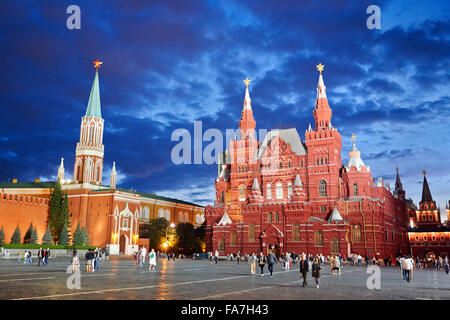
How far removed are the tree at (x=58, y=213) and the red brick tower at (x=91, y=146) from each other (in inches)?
265

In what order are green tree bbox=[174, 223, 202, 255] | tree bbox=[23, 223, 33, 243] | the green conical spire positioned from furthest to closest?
the green conical spire
green tree bbox=[174, 223, 202, 255]
tree bbox=[23, 223, 33, 243]

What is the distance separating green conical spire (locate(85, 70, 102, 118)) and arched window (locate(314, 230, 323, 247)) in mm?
52034

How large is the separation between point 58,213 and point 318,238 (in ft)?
150

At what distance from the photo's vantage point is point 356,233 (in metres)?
55.6

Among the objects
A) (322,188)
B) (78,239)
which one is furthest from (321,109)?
(78,239)

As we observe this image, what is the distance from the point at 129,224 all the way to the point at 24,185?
26423 mm

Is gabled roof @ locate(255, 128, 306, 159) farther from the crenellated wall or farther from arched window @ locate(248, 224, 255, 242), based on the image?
the crenellated wall

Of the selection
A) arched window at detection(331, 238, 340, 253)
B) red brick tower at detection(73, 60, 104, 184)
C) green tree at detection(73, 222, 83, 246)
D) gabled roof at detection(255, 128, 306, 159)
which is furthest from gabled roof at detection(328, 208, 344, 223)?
red brick tower at detection(73, 60, 104, 184)

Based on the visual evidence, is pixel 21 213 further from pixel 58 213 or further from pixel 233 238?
pixel 233 238

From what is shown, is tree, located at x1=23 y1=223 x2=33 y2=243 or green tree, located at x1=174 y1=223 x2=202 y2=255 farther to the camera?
green tree, located at x1=174 y1=223 x2=202 y2=255

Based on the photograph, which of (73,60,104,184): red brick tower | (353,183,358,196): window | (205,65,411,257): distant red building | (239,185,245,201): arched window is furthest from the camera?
(73,60,104,184): red brick tower

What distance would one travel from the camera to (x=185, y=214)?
332 feet

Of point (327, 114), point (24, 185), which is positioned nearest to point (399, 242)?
point (327, 114)

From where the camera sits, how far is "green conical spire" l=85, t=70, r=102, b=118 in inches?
3219
